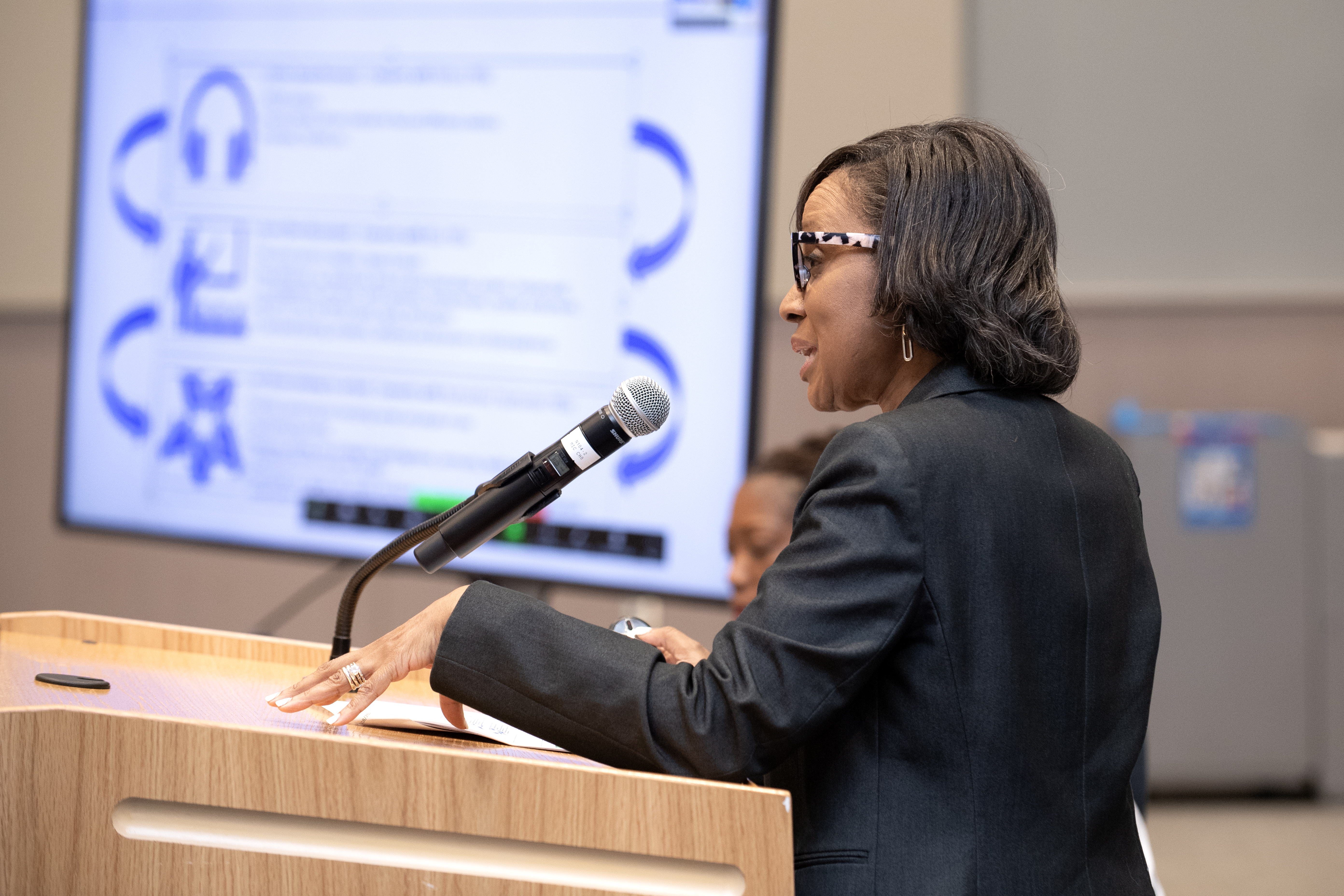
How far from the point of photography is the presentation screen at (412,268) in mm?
2447

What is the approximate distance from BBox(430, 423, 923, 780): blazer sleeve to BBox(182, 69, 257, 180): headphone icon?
2.13 metres

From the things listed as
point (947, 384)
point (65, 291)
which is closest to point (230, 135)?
point (65, 291)

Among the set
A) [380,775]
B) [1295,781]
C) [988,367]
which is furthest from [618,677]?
[1295,781]

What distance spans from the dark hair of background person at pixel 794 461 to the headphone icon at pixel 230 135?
1495mm

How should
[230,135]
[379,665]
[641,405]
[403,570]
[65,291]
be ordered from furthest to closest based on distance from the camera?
[65,291], [403,570], [230,135], [641,405], [379,665]

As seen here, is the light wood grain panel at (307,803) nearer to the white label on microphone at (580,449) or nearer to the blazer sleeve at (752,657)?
the blazer sleeve at (752,657)

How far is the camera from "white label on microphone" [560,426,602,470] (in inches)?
43.9

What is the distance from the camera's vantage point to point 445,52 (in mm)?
2629

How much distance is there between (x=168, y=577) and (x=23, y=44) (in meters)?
1.88

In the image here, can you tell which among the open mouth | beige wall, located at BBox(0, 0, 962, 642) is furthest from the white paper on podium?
beige wall, located at BBox(0, 0, 962, 642)

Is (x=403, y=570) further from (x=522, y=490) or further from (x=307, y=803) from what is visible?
(x=307, y=803)

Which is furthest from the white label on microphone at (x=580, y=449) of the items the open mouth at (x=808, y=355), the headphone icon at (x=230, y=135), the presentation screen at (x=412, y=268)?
the headphone icon at (x=230, y=135)

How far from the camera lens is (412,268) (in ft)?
8.70

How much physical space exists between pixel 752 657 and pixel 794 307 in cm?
45
